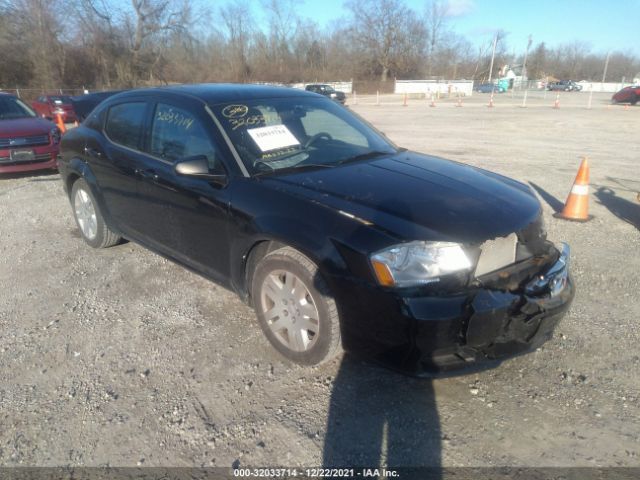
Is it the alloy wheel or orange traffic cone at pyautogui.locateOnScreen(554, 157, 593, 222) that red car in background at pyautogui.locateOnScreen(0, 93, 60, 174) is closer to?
the alloy wheel

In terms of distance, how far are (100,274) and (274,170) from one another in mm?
2305

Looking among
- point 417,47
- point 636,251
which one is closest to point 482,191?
point 636,251

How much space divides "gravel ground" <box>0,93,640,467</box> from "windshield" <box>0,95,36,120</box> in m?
6.40

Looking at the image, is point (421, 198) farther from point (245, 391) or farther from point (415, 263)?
point (245, 391)

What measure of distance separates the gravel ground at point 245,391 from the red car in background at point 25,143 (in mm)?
4902

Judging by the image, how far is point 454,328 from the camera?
90.2 inches

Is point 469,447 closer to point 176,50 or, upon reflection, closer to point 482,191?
point 482,191

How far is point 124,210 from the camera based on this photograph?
410 cm

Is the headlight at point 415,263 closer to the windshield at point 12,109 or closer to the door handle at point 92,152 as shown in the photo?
the door handle at point 92,152

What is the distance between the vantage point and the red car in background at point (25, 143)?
8.09m

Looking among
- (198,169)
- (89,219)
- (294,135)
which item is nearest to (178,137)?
(198,169)

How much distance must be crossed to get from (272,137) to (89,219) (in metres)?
2.74

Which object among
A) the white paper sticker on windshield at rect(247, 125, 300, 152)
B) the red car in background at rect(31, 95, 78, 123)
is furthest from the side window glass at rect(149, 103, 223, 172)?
the red car in background at rect(31, 95, 78, 123)

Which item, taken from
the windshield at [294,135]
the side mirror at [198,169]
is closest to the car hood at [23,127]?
the windshield at [294,135]
